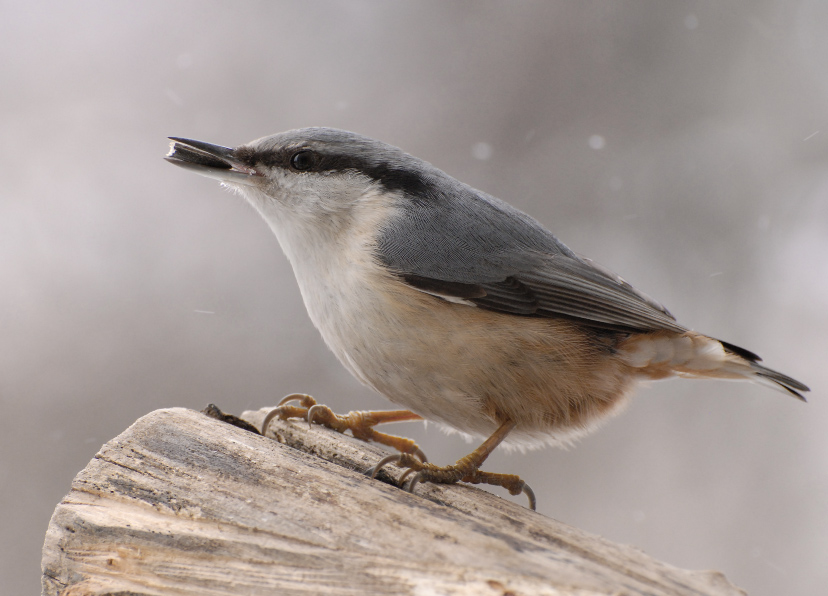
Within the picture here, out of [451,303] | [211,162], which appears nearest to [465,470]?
[451,303]

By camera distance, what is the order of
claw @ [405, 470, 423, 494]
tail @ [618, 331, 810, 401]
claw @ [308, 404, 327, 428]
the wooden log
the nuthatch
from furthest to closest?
1. claw @ [308, 404, 327, 428]
2. tail @ [618, 331, 810, 401]
3. the nuthatch
4. claw @ [405, 470, 423, 494]
5. the wooden log

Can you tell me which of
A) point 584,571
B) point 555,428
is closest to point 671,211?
point 555,428

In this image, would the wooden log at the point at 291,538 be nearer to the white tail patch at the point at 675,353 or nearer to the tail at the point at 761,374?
the white tail patch at the point at 675,353

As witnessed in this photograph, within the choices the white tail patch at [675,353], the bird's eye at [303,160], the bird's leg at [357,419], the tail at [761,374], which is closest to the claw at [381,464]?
the bird's leg at [357,419]

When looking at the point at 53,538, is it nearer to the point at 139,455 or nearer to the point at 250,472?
the point at 139,455

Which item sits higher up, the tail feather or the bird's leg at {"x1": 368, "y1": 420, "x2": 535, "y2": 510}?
the tail feather

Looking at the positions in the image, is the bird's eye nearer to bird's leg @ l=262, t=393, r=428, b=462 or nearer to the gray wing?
the gray wing

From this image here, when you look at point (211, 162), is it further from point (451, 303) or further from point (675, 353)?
point (675, 353)

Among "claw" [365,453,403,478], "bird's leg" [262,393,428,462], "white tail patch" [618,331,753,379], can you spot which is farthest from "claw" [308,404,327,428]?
"white tail patch" [618,331,753,379]
